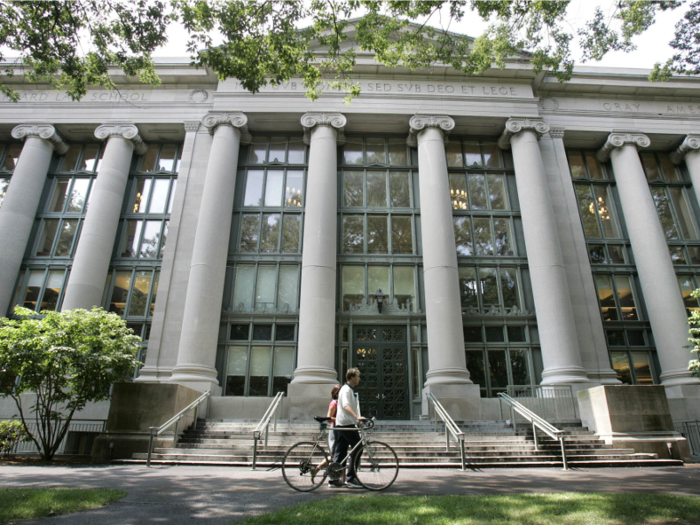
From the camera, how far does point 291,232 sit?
64.8 feet

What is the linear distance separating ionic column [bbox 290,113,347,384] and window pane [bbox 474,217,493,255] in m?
6.42

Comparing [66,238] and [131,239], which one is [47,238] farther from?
[131,239]

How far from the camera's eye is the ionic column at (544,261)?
16.2 m

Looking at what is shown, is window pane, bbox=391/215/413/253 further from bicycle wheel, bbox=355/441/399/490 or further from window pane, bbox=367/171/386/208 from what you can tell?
bicycle wheel, bbox=355/441/399/490

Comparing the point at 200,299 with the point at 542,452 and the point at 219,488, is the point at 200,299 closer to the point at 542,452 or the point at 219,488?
the point at 219,488

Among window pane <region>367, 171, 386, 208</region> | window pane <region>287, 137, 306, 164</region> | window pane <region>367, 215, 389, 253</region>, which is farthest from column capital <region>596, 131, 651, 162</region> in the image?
window pane <region>287, 137, 306, 164</region>

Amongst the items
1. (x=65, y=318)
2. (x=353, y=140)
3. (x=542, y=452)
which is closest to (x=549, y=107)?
(x=353, y=140)

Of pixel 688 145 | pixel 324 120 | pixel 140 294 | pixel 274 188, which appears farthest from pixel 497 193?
pixel 140 294

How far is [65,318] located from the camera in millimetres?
12531

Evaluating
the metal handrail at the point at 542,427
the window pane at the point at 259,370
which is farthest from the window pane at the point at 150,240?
the metal handrail at the point at 542,427

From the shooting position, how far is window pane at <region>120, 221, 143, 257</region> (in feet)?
64.3

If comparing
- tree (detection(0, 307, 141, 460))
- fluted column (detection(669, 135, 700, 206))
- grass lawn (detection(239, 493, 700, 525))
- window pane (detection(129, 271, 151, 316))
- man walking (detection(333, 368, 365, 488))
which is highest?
fluted column (detection(669, 135, 700, 206))

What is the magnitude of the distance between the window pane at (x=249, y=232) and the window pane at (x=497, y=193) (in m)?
10.8

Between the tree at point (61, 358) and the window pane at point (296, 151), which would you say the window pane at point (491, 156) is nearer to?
the window pane at point (296, 151)
